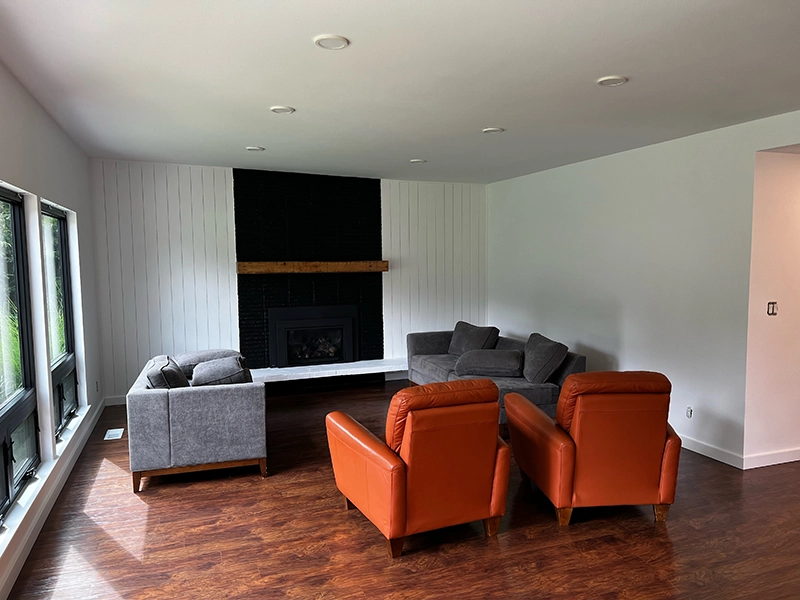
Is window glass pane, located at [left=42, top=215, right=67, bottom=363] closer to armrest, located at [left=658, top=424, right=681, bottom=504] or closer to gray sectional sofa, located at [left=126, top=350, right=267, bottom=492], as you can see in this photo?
gray sectional sofa, located at [left=126, top=350, right=267, bottom=492]

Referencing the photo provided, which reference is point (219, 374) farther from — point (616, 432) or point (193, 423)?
point (616, 432)

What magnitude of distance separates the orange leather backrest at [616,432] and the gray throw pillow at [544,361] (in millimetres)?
1769

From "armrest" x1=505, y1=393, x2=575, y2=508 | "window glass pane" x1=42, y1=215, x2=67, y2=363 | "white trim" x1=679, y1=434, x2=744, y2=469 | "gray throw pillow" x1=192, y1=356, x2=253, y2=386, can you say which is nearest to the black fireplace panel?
"window glass pane" x1=42, y1=215, x2=67, y2=363

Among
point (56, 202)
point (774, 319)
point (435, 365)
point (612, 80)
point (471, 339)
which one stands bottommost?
point (435, 365)

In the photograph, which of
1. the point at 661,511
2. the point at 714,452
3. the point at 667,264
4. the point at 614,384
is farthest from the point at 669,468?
the point at 667,264

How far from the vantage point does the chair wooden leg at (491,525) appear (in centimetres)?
309

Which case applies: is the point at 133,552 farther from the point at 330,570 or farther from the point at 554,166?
the point at 554,166

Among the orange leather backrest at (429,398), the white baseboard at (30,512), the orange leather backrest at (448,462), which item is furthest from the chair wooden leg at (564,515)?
the white baseboard at (30,512)

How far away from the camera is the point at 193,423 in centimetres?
377

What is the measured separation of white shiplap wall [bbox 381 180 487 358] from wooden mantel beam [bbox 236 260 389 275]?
0.33 metres

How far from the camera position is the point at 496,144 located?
475 cm

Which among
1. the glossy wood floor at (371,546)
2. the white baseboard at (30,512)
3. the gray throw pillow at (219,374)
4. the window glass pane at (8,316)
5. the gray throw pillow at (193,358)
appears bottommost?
the glossy wood floor at (371,546)

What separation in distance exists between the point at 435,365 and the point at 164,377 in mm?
2877

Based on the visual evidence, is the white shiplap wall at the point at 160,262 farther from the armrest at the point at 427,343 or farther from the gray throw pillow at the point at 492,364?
the gray throw pillow at the point at 492,364
